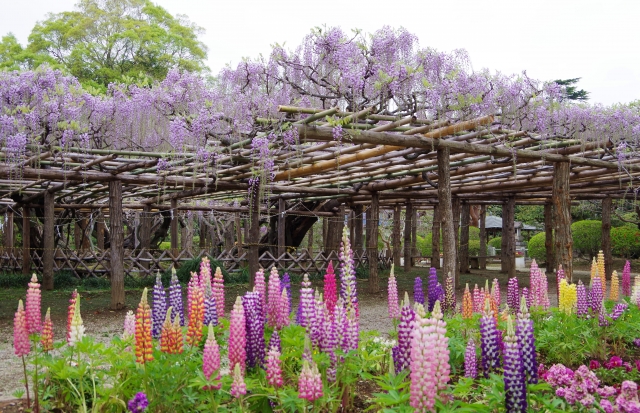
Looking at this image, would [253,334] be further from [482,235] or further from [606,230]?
[482,235]

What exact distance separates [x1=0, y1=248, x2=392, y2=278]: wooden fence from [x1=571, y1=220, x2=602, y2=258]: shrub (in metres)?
7.21

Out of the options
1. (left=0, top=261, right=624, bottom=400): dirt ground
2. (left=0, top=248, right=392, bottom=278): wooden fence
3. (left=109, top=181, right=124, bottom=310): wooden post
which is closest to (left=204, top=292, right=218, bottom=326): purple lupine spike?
(left=0, top=261, right=624, bottom=400): dirt ground

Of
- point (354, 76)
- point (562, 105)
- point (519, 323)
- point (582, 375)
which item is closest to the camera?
point (519, 323)

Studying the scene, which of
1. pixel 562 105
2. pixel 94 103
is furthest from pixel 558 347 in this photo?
pixel 94 103

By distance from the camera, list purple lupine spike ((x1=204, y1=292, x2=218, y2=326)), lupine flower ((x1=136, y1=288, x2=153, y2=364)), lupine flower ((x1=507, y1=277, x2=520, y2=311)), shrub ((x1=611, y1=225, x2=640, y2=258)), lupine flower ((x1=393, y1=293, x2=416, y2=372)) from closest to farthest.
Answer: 1. lupine flower ((x1=393, y1=293, x2=416, y2=372))
2. lupine flower ((x1=136, y1=288, x2=153, y2=364))
3. purple lupine spike ((x1=204, y1=292, x2=218, y2=326))
4. lupine flower ((x1=507, y1=277, x2=520, y2=311))
5. shrub ((x1=611, y1=225, x2=640, y2=258))

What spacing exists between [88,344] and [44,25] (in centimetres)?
1839

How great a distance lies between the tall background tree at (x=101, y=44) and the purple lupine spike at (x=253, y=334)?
16115mm

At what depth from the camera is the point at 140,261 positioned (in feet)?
50.8

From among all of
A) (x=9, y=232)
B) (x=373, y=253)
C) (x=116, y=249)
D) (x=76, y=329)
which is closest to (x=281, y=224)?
(x=373, y=253)

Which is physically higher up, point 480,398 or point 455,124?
point 455,124

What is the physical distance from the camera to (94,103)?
732cm

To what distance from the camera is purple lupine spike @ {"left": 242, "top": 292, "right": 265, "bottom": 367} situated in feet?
9.74

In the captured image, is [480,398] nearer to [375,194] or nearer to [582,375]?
[582,375]

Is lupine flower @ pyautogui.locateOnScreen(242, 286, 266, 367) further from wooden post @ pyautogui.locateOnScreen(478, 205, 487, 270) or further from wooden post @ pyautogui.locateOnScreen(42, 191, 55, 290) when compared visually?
wooden post @ pyautogui.locateOnScreen(478, 205, 487, 270)
